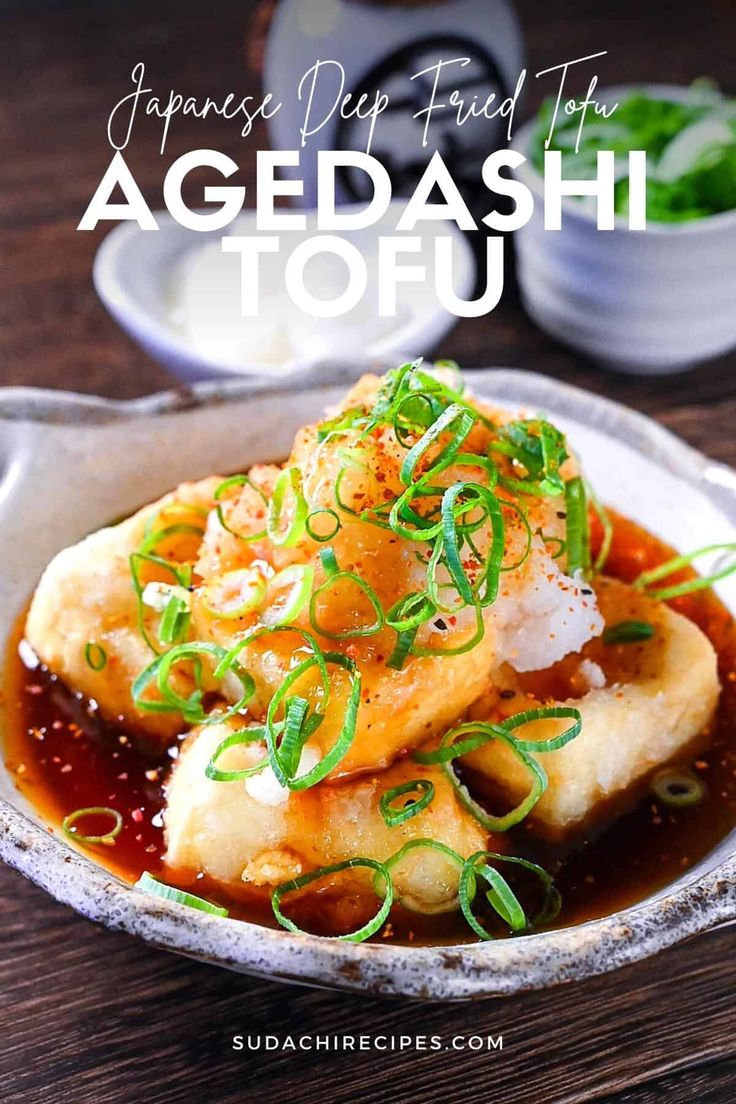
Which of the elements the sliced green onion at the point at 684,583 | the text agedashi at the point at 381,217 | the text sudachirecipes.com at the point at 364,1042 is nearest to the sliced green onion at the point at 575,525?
the sliced green onion at the point at 684,583

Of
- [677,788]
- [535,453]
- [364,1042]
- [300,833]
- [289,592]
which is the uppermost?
[535,453]

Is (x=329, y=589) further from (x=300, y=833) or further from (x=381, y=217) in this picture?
Answer: (x=381, y=217)

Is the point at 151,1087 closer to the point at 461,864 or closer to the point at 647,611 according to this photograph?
the point at 461,864

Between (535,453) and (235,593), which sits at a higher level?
(535,453)

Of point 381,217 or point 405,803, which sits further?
point 381,217

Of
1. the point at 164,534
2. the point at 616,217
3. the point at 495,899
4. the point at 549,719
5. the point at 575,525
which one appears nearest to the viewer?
the point at 495,899

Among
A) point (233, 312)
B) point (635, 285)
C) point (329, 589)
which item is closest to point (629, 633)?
point (329, 589)

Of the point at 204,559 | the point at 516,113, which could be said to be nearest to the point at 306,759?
the point at 204,559

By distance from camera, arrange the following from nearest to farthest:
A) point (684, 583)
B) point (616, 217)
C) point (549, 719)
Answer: point (549, 719) < point (684, 583) < point (616, 217)
